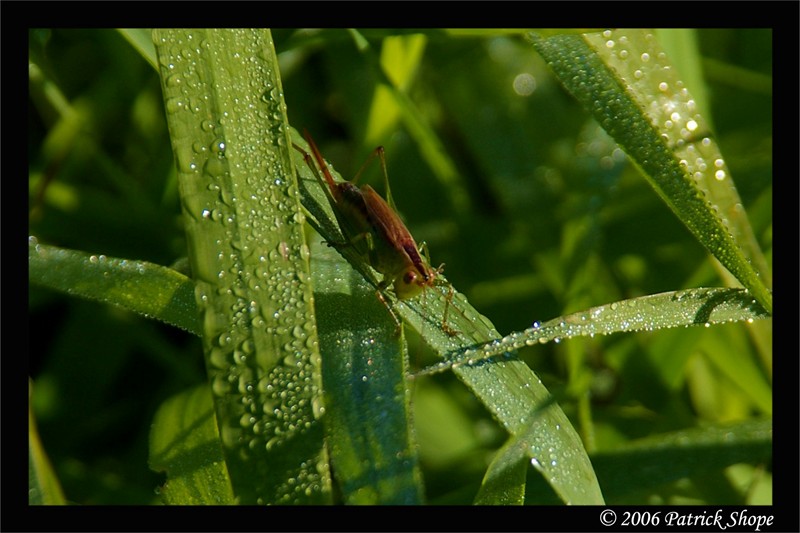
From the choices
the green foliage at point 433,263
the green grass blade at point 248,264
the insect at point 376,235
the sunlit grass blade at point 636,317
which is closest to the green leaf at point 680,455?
the green foliage at point 433,263

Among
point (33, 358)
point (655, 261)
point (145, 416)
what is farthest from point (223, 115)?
point (655, 261)

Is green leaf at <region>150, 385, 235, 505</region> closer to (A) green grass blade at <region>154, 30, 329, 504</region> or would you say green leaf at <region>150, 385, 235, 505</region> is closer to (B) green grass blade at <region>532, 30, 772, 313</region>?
(A) green grass blade at <region>154, 30, 329, 504</region>

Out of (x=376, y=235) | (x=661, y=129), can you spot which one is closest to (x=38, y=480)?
(x=376, y=235)

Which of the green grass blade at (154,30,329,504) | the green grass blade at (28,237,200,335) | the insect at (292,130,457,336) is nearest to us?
the green grass blade at (154,30,329,504)

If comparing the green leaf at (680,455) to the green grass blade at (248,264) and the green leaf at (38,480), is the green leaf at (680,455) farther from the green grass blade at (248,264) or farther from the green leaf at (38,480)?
the green leaf at (38,480)

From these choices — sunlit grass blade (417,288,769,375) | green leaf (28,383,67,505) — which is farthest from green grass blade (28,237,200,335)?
sunlit grass blade (417,288,769,375)

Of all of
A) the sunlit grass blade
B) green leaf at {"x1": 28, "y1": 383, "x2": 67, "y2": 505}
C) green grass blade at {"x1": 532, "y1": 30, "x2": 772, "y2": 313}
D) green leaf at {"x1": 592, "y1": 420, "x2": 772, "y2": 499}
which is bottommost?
green leaf at {"x1": 592, "y1": 420, "x2": 772, "y2": 499}
